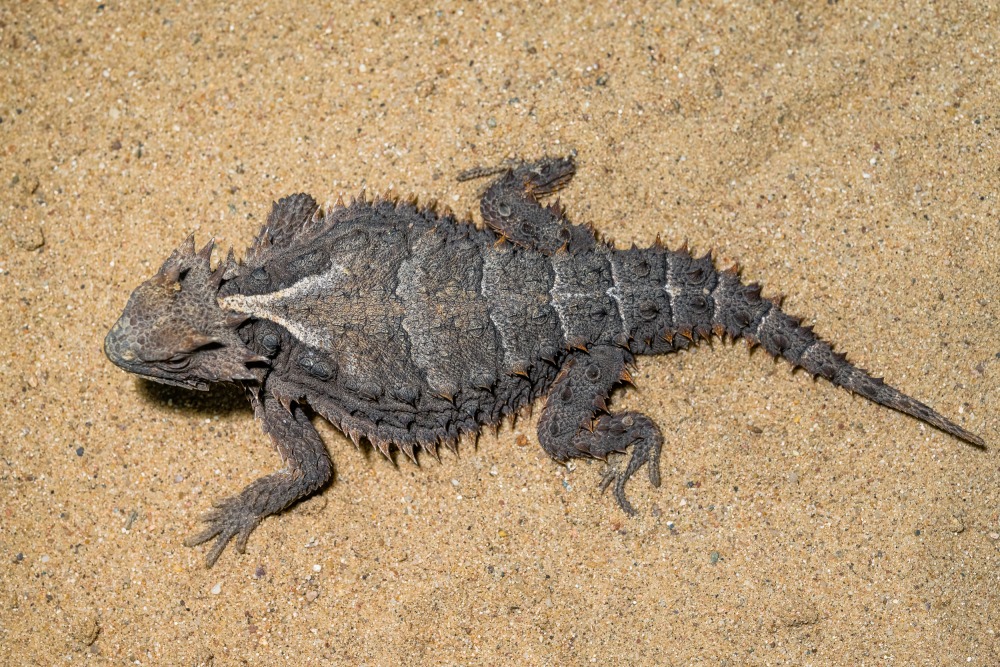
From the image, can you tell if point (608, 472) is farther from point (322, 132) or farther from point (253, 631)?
point (322, 132)

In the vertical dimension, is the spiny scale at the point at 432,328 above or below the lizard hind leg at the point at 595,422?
above

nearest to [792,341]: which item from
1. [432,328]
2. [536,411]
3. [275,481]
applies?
[536,411]

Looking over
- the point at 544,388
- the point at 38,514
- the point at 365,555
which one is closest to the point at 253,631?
the point at 365,555

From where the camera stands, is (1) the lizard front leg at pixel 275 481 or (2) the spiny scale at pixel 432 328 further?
(1) the lizard front leg at pixel 275 481

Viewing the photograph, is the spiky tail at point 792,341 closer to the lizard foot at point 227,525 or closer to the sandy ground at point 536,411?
the sandy ground at point 536,411

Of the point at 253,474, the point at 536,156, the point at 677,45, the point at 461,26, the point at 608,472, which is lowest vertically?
the point at 608,472

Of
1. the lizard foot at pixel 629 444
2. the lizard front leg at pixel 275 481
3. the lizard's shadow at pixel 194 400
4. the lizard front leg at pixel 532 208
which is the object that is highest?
the lizard front leg at pixel 532 208

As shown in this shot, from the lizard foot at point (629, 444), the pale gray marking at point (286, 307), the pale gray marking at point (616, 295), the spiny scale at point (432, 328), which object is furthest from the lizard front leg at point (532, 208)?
the pale gray marking at point (286, 307)
